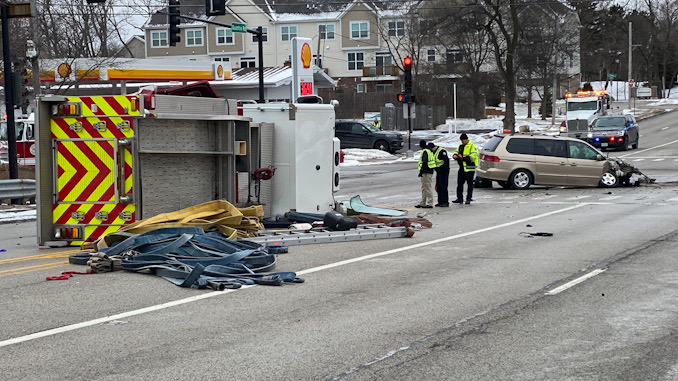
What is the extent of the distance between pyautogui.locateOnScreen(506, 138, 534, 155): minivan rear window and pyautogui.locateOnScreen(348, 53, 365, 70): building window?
57709mm

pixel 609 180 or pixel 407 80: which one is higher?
pixel 407 80

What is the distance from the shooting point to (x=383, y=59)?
82.2m

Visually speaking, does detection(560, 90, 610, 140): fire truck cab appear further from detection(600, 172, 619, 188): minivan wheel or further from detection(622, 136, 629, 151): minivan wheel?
detection(600, 172, 619, 188): minivan wheel

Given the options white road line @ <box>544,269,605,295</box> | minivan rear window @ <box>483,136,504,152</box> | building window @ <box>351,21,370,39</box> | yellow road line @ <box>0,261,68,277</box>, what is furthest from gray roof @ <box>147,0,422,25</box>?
white road line @ <box>544,269,605,295</box>

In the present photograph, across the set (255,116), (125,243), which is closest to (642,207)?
(255,116)

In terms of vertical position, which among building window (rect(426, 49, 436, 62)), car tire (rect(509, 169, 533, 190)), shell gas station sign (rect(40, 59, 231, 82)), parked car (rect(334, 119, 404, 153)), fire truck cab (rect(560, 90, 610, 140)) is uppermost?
building window (rect(426, 49, 436, 62))

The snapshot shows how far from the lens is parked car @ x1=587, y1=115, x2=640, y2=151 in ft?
142

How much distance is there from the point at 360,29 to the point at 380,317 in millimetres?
74581

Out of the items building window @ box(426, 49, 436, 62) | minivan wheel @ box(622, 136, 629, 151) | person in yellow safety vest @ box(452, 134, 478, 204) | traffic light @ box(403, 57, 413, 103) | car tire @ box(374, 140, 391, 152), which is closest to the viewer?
person in yellow safety vest @ box(452, 134, 478, 204)

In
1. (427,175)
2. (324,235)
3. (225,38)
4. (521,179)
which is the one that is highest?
(225,38)

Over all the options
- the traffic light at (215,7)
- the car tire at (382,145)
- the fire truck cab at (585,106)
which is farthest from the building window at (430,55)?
the traffic light at (215,7)

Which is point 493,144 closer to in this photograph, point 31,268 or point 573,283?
point 573,283

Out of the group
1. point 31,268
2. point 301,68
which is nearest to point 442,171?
point 301,68

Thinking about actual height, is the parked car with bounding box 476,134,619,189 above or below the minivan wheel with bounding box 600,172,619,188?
above
